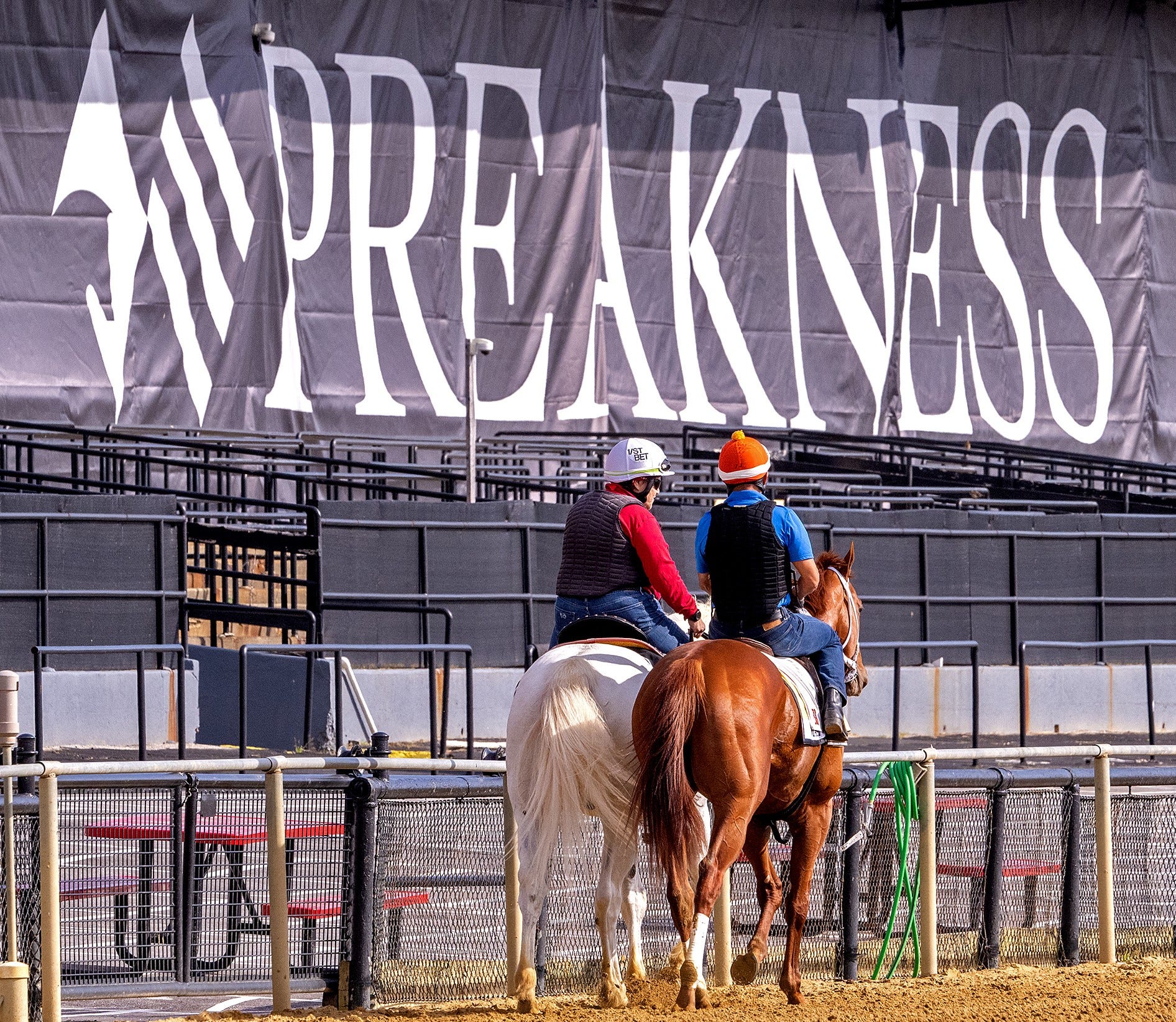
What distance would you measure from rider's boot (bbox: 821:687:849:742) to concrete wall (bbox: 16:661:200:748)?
902 cm

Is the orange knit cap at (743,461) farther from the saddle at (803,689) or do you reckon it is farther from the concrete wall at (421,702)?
the concrete wall at (421,702)

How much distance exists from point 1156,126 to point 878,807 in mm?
34324

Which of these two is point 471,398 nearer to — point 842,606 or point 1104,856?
point 842,606

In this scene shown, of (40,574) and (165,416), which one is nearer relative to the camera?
(40,574)

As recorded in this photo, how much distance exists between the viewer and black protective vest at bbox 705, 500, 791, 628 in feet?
29.8

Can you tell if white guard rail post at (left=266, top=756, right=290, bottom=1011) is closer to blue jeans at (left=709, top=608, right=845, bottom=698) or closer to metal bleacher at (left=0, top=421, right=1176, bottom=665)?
blue jeans at (left=709, top=608, right=845, bottom=698)

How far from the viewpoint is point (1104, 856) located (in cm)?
1059

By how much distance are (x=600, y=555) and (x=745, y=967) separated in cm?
212

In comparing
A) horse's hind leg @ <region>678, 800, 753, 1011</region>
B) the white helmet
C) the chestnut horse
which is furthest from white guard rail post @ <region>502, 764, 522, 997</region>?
the white helmet

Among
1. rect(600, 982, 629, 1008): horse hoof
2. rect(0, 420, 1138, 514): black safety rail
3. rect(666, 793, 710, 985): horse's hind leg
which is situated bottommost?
rect(600, 982, 629, 1008): horse hoof

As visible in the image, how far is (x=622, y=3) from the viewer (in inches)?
1428

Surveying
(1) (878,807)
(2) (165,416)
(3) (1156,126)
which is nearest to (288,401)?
(2) (165,416)

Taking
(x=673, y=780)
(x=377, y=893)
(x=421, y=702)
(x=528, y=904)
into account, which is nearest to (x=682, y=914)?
(x=673, y=780)

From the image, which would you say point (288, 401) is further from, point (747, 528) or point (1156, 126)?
point (747, 528)
